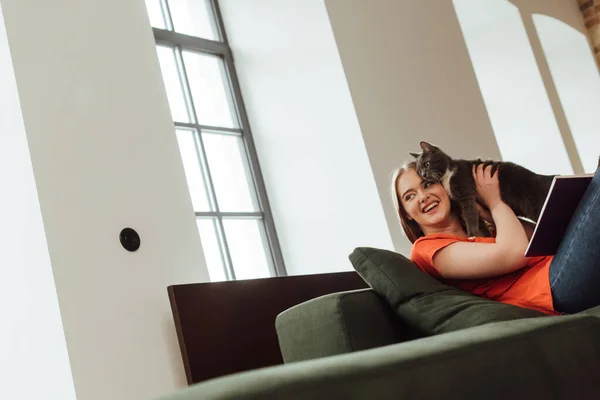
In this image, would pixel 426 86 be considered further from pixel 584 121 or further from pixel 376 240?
pixel 584 121

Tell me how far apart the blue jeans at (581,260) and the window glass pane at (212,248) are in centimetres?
197

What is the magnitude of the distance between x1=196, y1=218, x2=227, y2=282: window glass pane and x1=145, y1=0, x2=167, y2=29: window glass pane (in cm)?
105

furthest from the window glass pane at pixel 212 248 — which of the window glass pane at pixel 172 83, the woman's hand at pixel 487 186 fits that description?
the woman's hand at pixel 487 186

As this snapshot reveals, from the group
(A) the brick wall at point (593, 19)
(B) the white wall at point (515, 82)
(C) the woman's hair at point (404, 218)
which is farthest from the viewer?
(A) the brick wall at point (593, 19)

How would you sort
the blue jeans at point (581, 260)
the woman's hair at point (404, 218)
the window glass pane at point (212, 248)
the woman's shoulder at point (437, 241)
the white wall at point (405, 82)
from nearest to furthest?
the blue jeans at point (581, 260), the woman's shoulder at point (437, 241), the woman's hair at point (404, 218), the window glass pane at point (212, 248), the white wall at point (405, 82)

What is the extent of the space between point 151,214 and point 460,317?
130cm

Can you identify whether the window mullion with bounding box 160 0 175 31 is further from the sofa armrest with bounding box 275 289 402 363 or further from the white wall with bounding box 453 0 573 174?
the white wall with bounding box 453 0 573 174

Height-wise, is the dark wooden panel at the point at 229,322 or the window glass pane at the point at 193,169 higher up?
the window glass pane at the point at 193,169

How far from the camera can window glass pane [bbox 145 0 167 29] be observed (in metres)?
3.85

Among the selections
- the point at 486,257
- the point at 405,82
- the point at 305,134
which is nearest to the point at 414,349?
the point at 486,257

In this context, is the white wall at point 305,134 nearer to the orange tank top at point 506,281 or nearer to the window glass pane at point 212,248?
the window glass pane at point 212,248

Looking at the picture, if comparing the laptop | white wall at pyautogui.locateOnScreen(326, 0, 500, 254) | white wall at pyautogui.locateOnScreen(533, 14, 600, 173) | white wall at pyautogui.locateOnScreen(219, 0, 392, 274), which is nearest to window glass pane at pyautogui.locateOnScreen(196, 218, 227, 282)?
white wall at pyautogui.locateOnScreen(219, 0, 392, 274)

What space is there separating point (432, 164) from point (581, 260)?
2.86 feet

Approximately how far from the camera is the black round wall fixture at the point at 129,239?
2.60 meters
